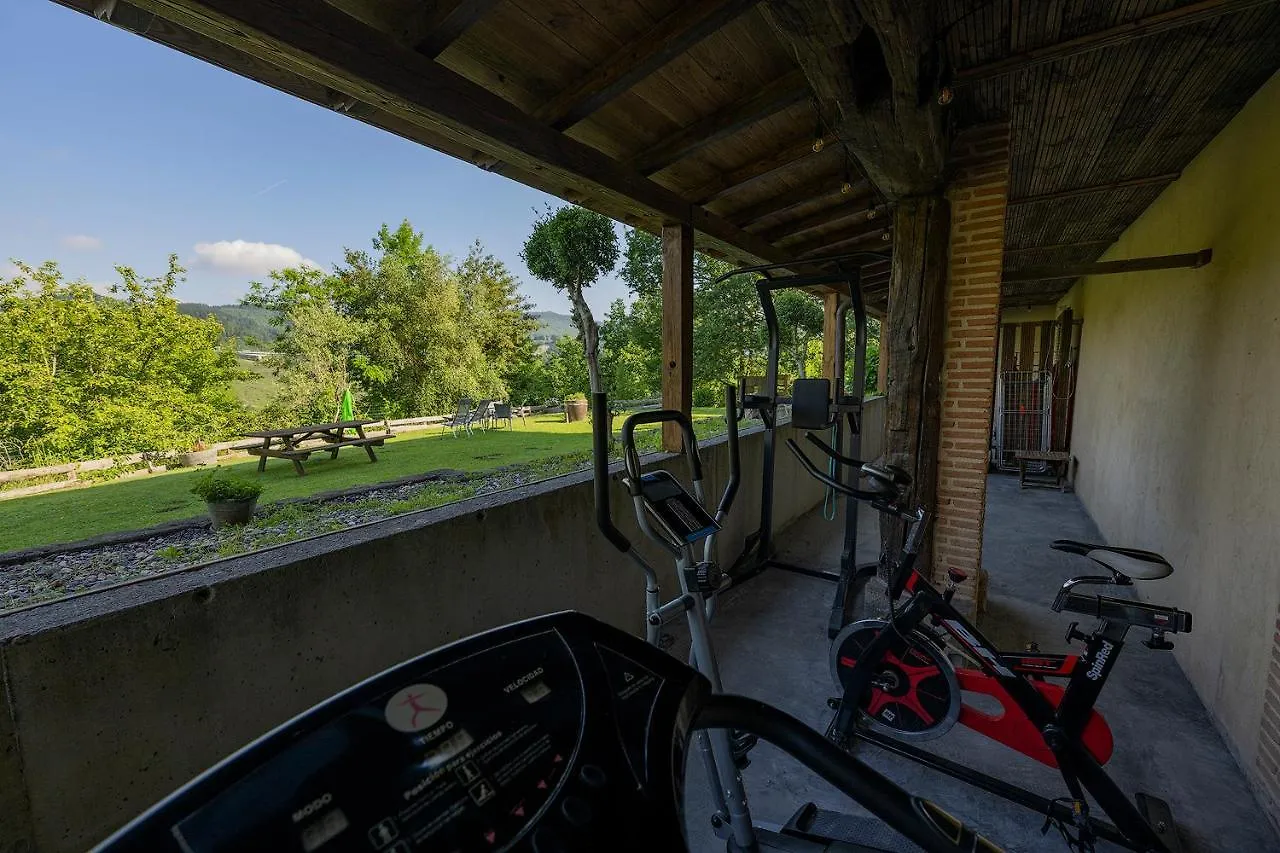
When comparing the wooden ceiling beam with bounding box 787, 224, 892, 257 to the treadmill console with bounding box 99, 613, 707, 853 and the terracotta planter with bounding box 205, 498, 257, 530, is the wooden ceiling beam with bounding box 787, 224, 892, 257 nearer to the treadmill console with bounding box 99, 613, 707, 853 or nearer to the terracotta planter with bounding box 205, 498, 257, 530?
the terracotta planter with bounding box 205, 498, 257, 530

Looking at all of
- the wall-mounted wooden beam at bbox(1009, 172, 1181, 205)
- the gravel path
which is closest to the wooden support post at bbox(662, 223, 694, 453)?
the gravel path

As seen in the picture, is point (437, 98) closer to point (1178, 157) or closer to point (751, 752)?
point (751, 752)

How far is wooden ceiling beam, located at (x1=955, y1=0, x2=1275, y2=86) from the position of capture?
Answer: 1945 mm

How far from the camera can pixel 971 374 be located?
10.2 ft

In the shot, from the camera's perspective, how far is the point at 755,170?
3.24 metres

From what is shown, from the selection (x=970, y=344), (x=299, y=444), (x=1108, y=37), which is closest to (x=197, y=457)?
(x=299, y=444)

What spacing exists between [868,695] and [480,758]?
217 centimetres

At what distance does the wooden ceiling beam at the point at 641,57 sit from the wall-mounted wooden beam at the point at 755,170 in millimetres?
1272

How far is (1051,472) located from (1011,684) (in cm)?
674

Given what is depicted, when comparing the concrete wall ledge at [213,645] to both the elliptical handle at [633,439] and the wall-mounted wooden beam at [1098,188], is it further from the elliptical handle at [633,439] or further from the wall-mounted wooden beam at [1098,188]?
the wall-mounted wooden beam at [1098,188]

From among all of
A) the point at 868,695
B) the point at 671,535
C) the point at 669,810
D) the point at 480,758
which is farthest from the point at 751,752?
the point at 480,758

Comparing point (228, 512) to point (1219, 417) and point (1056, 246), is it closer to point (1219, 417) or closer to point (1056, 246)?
point (1219, 417)

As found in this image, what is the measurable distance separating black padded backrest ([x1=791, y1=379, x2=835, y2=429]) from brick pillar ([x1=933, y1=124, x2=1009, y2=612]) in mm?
697

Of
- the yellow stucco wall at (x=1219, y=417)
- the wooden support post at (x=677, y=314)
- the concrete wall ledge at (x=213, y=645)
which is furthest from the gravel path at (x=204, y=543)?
the yellow stucco wall at (x=1219, y=417)
